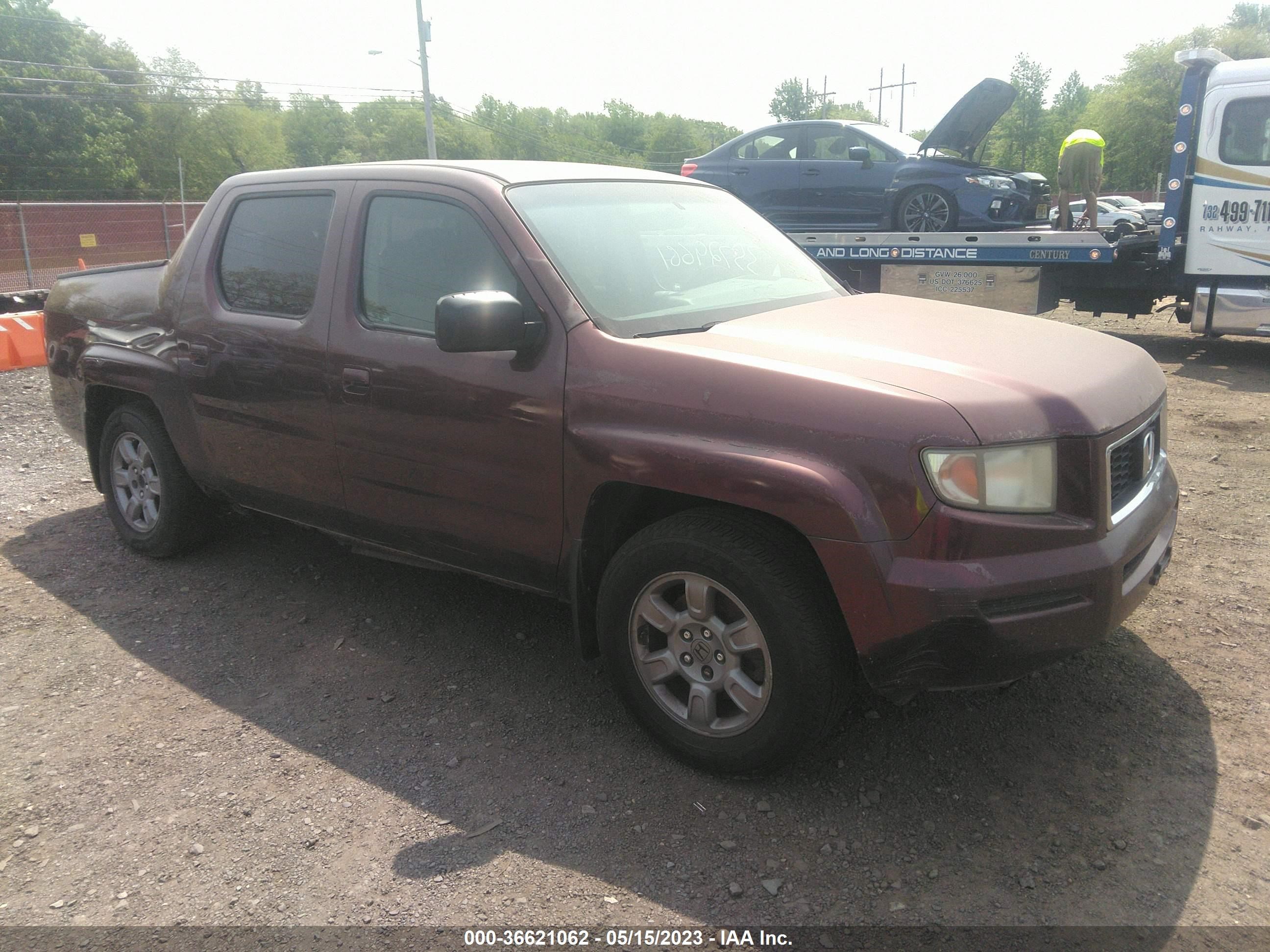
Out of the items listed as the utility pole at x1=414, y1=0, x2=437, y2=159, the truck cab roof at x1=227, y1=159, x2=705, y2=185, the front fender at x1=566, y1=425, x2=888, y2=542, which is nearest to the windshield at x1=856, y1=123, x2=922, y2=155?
the truck cab roof at x1=227, y1=159, x2=705, y2=185

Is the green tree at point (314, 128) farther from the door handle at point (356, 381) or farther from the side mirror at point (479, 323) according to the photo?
the side mirror at point (479, 323)

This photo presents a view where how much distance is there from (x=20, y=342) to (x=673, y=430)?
9.47m

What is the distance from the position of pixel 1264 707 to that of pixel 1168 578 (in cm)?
112

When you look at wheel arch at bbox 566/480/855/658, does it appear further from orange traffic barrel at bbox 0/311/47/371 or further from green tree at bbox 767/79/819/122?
green tree at bbox 767/79/819/122

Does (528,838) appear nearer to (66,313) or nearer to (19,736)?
(19,736)

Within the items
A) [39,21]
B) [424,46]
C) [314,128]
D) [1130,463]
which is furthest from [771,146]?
[314,128]

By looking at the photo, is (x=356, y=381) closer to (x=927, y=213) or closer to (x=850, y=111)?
(x=927, y=213)

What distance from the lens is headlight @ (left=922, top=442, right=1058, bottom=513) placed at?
2504mm

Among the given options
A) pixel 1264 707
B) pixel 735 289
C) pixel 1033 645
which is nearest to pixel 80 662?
pixel 735 289

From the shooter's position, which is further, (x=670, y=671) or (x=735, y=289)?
(x=735, y=289)

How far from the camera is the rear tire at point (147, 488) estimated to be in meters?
4.68

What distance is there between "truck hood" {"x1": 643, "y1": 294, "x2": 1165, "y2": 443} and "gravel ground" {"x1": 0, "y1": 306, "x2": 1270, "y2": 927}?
1092 millimetres

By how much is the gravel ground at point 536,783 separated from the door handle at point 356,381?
107 centimetres

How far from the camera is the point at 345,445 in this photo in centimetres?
372
